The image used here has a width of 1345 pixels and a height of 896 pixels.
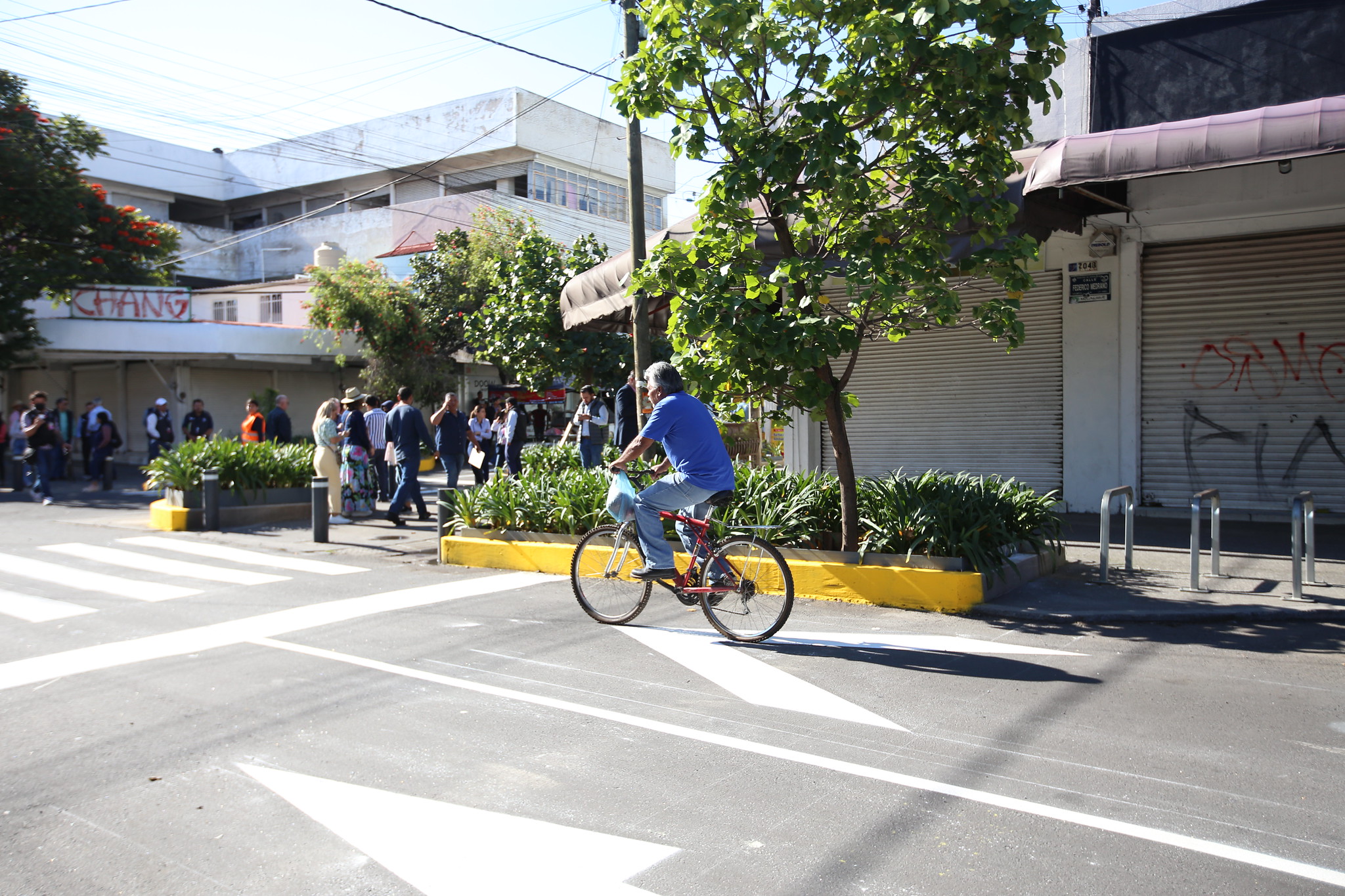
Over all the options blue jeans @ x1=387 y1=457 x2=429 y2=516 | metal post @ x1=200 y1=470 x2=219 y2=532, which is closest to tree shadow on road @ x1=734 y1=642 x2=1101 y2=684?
blue jeans @ x1=387 y1=457 x2=429 y2=516

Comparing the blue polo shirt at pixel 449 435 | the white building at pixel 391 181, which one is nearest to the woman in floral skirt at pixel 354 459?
the blue polo shirt at pixel 449 435

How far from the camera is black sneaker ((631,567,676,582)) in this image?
698cm

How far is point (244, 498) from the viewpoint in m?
14.6

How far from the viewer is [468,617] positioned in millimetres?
7750

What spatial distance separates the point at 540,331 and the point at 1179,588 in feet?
34.7

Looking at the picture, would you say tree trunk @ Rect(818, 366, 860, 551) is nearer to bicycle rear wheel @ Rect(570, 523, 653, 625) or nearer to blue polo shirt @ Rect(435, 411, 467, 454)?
bicycle rear wheel @ Rect(570, 523, 653, 625)

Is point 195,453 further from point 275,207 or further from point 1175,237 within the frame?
point 275,207

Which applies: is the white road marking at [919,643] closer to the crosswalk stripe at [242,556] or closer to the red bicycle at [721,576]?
the red bicycle at [721,576]

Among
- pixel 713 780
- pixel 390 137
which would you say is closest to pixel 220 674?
pixel 713 780

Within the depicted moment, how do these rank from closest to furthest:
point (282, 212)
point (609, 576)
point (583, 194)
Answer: point (609, 576) → point (583, 194) → point (282, 212)

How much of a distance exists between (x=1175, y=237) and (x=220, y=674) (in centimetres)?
1164

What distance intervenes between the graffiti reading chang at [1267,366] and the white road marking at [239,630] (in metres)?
8.59

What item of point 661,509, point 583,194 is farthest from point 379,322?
point 661,509

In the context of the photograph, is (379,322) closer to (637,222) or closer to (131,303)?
(131,303)
